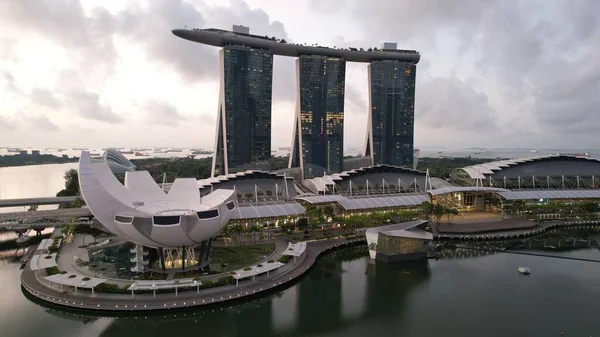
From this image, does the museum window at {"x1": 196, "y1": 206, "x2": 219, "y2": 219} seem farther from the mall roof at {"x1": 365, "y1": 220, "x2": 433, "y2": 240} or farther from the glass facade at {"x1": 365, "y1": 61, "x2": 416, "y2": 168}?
the glass facade at {"x1": 365, "y1": 61, "x2": 416, "y2": 168}

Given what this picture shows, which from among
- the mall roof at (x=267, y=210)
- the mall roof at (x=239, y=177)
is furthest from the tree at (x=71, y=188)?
the mall roof at (x=267, y=210)

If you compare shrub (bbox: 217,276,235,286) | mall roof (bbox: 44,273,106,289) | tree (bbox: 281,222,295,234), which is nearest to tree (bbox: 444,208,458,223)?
tree (bbox: 281,222,295,234)

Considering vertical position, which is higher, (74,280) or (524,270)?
(74,280)

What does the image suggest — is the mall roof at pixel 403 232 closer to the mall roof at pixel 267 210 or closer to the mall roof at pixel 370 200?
the mall roof at pixel 370 200

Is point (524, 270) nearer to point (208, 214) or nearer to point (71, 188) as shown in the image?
point (208, 214)

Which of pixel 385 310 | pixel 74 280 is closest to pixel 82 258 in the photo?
pixel 74 280
